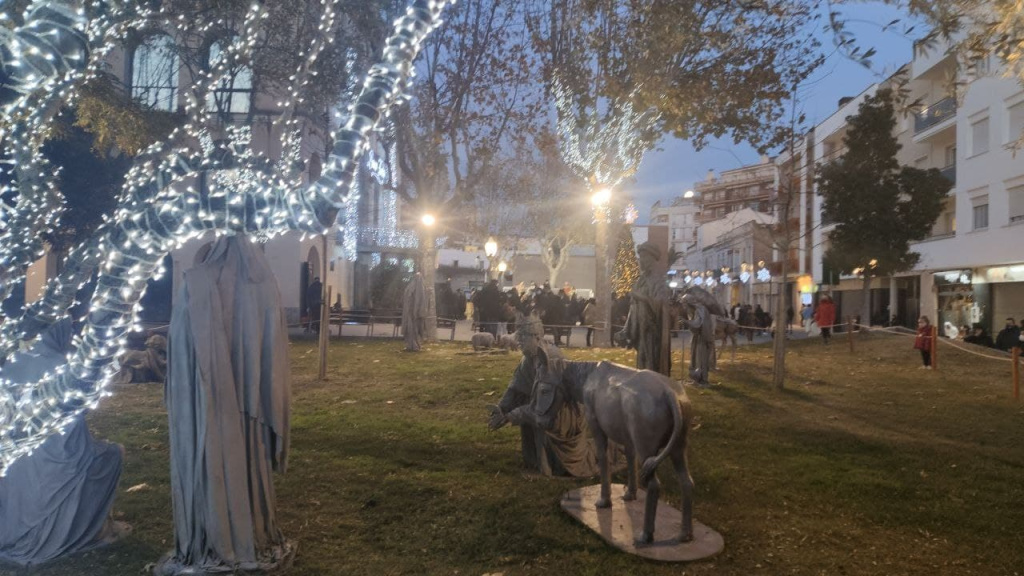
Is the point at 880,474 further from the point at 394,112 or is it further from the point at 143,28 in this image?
the point at 394,112

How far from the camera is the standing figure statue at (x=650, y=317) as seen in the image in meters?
8.24

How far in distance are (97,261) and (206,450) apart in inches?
48.1

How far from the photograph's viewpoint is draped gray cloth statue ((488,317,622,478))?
656cm

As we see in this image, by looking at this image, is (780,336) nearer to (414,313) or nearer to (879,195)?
(414,313)

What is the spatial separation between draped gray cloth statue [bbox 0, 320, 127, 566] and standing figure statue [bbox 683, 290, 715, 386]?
1048cm

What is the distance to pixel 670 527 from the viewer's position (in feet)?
18.4

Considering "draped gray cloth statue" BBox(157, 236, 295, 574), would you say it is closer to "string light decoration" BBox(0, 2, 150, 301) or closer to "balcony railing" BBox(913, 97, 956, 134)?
"string light decoration" BBox(0, 2, 150, 301)

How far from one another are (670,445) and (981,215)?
1133 inches

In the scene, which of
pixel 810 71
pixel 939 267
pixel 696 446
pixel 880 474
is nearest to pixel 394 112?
pixel 810 71

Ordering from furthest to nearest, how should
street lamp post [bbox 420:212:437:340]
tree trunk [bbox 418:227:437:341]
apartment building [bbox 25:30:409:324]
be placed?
tree trunk [bbox 418:227:437:341], street lamp post [bbox 420:212:437:340], apartment building [bbox 25:30:409:324]

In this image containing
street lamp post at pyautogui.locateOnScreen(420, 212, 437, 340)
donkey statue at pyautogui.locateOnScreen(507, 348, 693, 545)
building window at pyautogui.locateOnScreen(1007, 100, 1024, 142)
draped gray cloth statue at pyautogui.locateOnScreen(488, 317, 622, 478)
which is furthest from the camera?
building window at pyautogui.locateOnScreen(1007, 100, 1024, 142)

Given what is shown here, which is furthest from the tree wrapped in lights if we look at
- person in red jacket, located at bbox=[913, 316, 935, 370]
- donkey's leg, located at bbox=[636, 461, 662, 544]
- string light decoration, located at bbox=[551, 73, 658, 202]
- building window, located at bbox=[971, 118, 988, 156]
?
donkey's leg, located at bbox=[636, 461, 662, 544]

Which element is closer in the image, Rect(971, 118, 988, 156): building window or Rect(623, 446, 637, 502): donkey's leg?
Rect(623, 446, 637, 502): donkey's leg

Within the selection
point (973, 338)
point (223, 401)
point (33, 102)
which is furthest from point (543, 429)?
point (973, 338)
